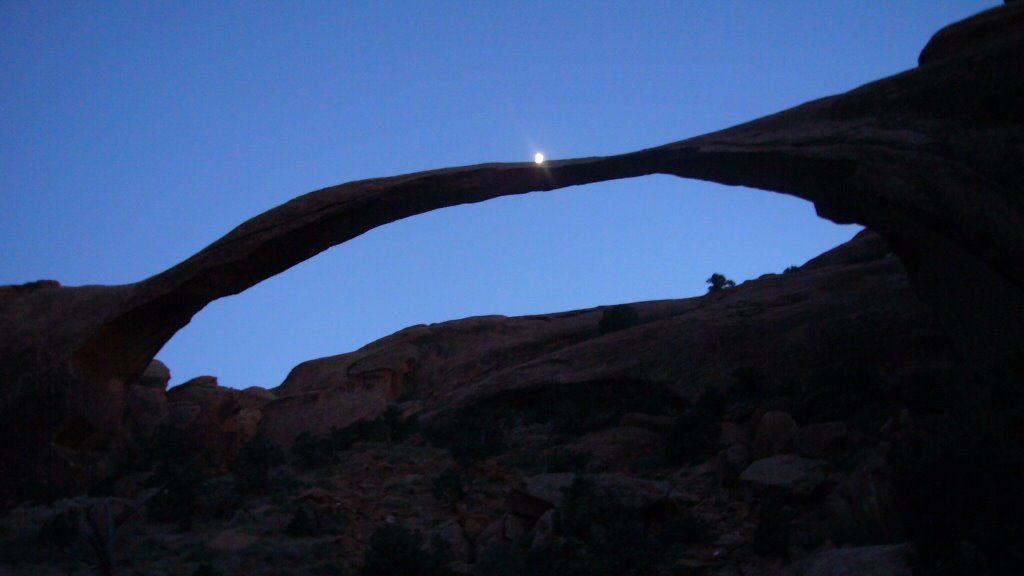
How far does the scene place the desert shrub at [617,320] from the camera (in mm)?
22516

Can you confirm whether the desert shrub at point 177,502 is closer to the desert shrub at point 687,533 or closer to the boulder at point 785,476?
the desert shrub at point 687,533

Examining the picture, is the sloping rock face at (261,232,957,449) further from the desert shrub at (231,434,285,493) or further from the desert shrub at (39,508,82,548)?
the desert shrub at (39,508,82,548)

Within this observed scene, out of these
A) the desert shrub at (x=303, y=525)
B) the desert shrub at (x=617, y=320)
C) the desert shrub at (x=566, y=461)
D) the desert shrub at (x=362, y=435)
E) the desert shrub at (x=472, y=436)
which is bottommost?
the desert shrub at (x=303, y=525)

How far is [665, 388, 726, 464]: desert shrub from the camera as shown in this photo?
13258 millimetres

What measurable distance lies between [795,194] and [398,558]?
7746 millimetres

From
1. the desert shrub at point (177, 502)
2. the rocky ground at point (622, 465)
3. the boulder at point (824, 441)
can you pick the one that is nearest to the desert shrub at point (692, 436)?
the rocky ground at point (622, 465)

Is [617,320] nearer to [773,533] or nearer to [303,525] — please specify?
[303,525]

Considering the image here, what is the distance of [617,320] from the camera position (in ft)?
74.2

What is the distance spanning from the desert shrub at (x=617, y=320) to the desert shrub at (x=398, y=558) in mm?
13132

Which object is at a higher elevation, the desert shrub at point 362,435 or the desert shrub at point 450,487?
the desert shrub at point 362,435

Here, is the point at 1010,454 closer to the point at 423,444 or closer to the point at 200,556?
the point at 200,556

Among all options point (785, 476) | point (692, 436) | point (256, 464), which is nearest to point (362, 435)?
point (256, 464)

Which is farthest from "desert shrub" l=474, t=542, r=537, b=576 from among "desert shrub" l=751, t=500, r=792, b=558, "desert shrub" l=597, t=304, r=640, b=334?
"desert shrub" l=597, t=304, r=640, b=334

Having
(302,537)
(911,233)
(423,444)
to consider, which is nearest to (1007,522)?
(911,233)
